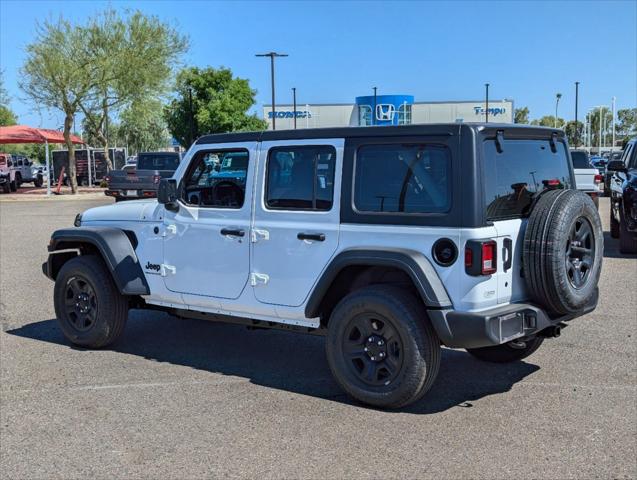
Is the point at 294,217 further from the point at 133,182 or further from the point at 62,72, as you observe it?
the point at 62,72

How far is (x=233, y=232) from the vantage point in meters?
5.70

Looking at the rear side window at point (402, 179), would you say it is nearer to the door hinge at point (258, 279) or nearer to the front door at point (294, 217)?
the front door at point (294, 217)

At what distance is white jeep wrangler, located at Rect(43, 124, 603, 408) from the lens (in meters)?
4.66

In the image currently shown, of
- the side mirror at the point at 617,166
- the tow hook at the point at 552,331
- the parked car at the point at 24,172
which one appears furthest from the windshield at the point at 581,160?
the parked car at the point at 24,172

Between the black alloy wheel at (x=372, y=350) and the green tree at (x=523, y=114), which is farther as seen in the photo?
the green tree at (x=523, y=114)

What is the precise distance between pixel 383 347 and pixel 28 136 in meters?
35.8

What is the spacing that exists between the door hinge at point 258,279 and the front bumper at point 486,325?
4.61ft

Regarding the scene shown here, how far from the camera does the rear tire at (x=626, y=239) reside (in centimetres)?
1169

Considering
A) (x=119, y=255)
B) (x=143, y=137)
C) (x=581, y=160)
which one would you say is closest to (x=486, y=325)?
(x=119, y=255)

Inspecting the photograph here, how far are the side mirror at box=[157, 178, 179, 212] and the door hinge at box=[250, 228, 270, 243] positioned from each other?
895mm

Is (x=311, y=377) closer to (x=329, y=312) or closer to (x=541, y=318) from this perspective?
(x=329, y=312)

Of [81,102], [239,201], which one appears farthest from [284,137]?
[81,102]

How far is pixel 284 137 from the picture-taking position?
5.50 meters

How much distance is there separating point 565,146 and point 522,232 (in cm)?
128
